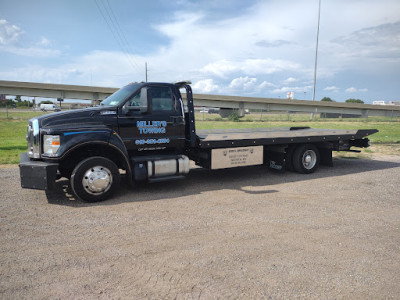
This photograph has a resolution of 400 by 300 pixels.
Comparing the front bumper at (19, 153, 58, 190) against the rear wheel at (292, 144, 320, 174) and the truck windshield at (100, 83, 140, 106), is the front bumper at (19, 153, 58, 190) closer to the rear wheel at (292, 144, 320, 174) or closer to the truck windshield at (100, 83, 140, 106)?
the truck windshield at (100, 83, 140, 106)

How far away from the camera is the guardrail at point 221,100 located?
1509 inches

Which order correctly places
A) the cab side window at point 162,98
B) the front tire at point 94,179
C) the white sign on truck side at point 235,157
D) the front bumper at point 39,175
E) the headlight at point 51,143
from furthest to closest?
the white sign on truck side at point 235,157
the cab side window at point 162,98
the front tire at point 94,179
the headlight at point 51,143
the front bumper at point 39,175

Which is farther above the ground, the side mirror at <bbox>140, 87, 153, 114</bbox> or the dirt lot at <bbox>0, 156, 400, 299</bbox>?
the side mirror at <bbox>140, 87, 153, 114</bbox>

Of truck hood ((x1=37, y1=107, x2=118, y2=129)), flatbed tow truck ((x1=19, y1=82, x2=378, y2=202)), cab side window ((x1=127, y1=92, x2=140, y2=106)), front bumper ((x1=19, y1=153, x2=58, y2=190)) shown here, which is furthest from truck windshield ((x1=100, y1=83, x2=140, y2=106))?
front bumper ((x1=19, y1=153, x2=58, y2=190))

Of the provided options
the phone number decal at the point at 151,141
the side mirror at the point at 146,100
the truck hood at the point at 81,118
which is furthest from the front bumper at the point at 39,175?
the side mirror at the point at 146,100

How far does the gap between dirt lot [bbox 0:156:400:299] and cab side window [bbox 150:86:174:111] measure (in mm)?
1819

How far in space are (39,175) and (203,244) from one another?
10.6 feet

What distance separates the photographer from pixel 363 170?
9258 mm

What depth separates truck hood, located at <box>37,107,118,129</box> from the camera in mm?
5625

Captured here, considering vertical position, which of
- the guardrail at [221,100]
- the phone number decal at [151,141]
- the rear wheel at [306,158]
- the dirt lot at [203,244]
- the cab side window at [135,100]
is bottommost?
the dirt lot at [203,244]

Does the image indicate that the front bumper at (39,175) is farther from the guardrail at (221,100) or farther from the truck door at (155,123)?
the guardrail at (221,100)

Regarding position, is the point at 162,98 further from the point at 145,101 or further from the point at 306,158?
the point at 306,158

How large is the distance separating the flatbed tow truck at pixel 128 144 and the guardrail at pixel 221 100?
30.7 meters

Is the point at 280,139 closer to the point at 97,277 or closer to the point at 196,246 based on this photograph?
the point at 196,246
